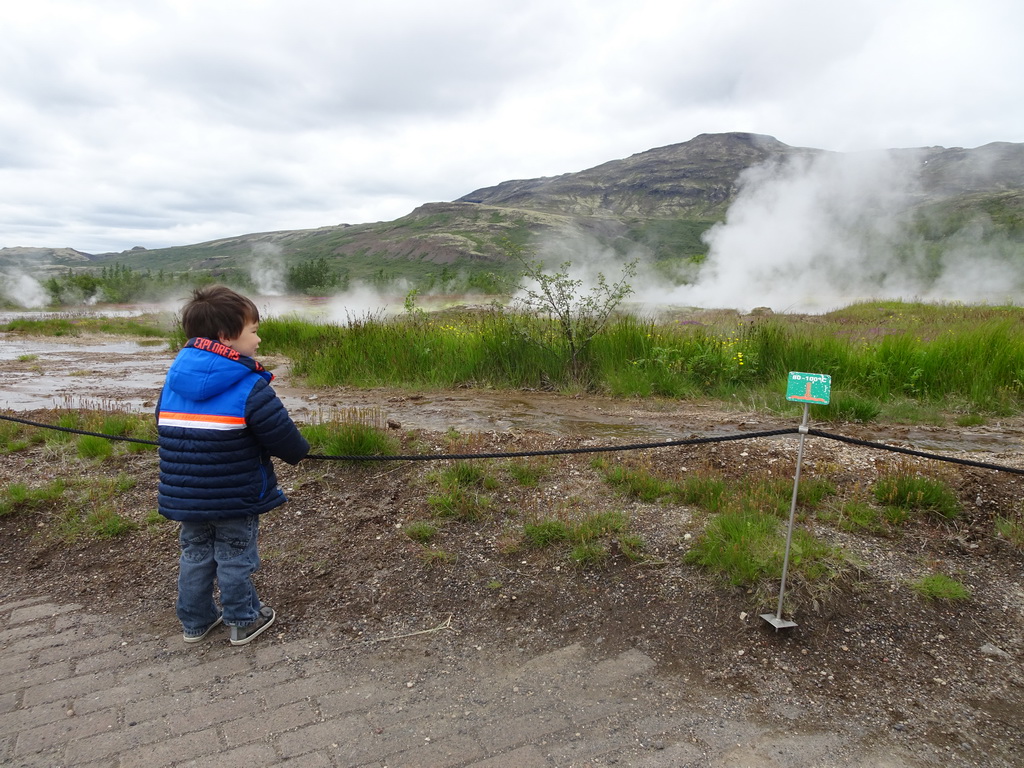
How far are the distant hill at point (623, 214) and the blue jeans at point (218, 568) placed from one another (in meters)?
67.3

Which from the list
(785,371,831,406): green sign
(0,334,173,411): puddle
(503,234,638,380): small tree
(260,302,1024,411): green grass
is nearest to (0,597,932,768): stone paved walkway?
(785,371,831,406): green sign

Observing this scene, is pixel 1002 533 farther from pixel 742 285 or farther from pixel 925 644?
pixel 742 285

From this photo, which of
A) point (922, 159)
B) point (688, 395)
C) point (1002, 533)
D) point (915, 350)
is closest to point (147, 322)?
point (688, 395)

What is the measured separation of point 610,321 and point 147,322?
26.7 metres

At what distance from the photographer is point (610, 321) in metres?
10.4

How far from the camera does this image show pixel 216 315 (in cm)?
294

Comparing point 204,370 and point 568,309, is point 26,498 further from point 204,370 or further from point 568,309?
point 568,309

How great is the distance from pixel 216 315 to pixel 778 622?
10.2ft

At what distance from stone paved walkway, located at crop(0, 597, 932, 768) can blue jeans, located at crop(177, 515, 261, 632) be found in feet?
0.50

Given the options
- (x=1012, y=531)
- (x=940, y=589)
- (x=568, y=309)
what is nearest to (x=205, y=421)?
(x=940, y=589)

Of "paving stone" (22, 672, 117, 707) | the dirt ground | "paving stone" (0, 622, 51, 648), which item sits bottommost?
"paving stone" (0, 622, 51, 648)

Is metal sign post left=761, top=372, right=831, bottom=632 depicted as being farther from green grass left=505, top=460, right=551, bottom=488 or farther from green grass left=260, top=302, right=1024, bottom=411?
green grass left=260, top=302, right=1024, bottom=411

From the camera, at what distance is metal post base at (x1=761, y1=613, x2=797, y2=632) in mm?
2999

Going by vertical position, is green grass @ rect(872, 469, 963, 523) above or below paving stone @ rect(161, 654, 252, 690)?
above
